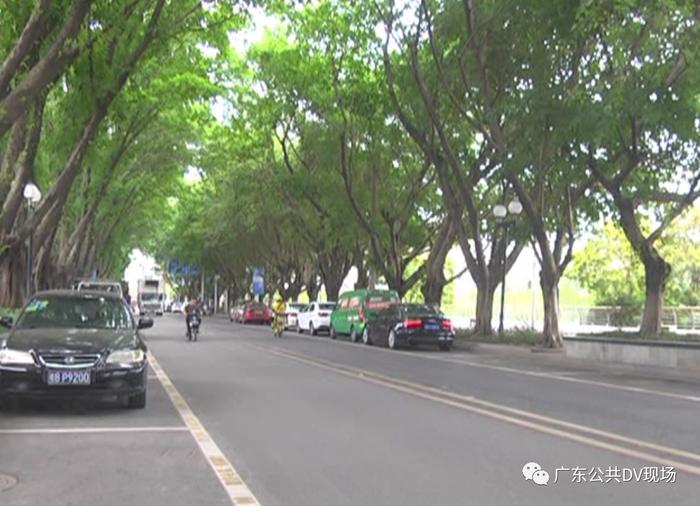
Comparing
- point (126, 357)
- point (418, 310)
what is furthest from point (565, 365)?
point (126, 357)

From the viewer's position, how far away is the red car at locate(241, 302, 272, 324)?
175 ft

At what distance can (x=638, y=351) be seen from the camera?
803 inches

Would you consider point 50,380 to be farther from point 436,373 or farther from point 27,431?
point 436,373

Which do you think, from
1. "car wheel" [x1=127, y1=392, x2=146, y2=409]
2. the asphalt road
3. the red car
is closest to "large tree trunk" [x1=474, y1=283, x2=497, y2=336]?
the asphalt road

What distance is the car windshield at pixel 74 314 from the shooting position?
11469 millimetres

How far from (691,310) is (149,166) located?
26827 millimetres

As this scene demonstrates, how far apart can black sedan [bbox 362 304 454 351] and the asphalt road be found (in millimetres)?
10040

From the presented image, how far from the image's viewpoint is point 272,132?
37688 mm

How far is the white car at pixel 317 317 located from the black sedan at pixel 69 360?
84.2ft

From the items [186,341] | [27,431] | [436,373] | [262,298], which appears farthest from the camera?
[262,298]

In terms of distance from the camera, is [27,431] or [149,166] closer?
[27,431]

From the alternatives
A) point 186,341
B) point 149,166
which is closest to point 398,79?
point 186,341

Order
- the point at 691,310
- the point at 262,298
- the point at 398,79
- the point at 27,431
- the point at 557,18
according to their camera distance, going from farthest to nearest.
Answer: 1. the point at 262,298
2. the point at 691,310
3. the point at 398,79
4. the point at 557,18
5. the point at 27,431

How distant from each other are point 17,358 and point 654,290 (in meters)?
19.7
